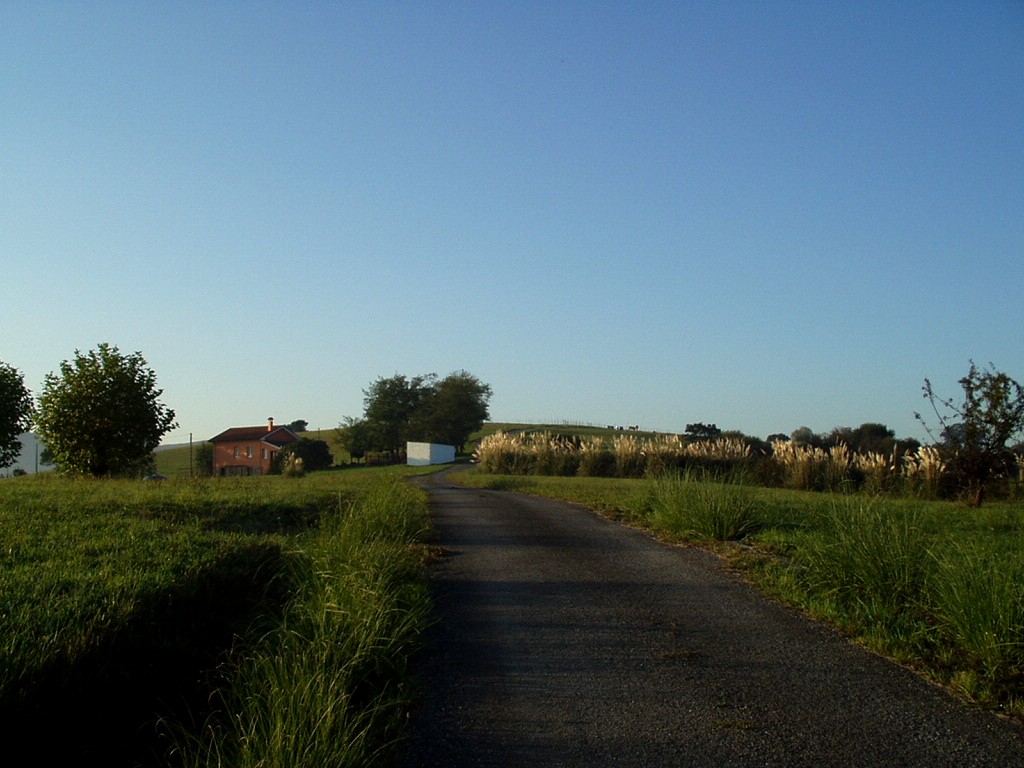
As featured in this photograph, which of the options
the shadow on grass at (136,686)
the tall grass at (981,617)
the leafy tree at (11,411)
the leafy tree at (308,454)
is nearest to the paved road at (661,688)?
the tall grass at (981,617)

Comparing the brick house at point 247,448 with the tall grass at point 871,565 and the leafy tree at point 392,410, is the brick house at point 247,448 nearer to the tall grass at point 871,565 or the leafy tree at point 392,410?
the leafy tree at point 392,410

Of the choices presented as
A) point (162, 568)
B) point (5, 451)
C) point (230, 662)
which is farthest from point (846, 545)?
point (5, 451)

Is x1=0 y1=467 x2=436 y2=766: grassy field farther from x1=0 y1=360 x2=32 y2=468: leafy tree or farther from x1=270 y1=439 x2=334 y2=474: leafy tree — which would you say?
x1=270 y1=439 x2=334 y2=474: leafy tree

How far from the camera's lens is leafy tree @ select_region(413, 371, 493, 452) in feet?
275

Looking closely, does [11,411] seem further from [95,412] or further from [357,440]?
[357,440]

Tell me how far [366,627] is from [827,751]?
3229 mm

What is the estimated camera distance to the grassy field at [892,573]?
580cm

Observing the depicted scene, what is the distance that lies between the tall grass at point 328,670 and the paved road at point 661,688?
0.27 metres

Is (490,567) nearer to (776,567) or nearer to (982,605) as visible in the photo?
(776,567)

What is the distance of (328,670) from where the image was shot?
5.69 metres

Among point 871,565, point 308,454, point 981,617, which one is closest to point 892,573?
point 871,565

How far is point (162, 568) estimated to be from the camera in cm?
778

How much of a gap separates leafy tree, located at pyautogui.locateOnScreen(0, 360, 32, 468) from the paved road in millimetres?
28150

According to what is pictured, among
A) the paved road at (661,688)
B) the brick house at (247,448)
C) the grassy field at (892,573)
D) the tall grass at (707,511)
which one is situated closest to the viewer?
the paved road at (661,688)
